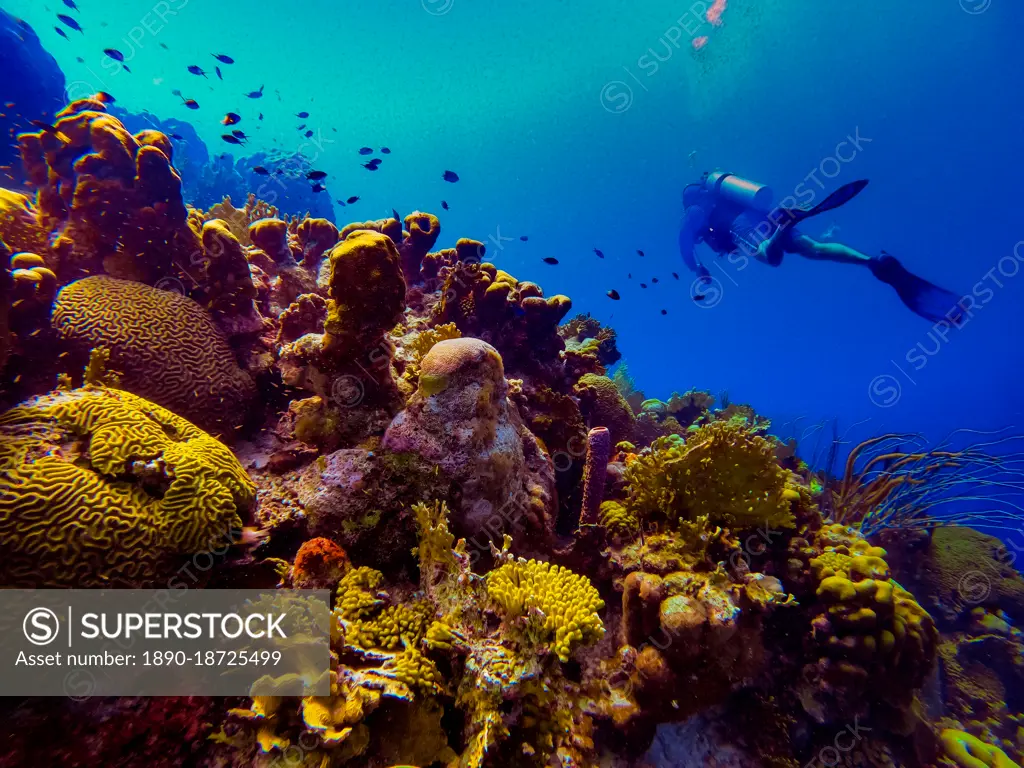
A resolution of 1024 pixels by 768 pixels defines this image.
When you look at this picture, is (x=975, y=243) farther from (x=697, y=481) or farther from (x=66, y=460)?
(x=66, y=460)

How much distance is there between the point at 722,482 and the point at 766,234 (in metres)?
11.5

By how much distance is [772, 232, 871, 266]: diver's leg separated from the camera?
11.5 meters

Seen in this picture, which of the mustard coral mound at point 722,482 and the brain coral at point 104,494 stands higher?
the mustard coral mound at point 722,482

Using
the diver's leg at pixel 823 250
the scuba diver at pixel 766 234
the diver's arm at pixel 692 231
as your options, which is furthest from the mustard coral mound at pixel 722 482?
the diver's arm at pixel 692 231

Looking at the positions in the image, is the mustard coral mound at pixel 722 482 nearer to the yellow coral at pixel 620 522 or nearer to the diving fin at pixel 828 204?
the yellow coral at pixel 620 522

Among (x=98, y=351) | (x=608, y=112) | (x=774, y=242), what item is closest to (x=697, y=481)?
(x=98, y=351)

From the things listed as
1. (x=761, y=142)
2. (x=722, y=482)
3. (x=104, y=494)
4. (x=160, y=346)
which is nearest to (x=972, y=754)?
(x=722, y=482)

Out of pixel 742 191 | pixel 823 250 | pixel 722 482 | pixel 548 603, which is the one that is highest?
pixel 742 191

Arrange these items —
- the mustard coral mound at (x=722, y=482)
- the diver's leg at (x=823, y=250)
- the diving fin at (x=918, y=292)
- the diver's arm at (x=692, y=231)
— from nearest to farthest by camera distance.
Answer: the mustard coral mound at (x=722, y=482)
the diving fin at (x=918, y=292)
the diver's leg at (x=823, y=250)
the diver's arm at (x=692, y=231)

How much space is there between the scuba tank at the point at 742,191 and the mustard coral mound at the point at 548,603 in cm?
1440

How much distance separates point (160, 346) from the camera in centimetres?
462

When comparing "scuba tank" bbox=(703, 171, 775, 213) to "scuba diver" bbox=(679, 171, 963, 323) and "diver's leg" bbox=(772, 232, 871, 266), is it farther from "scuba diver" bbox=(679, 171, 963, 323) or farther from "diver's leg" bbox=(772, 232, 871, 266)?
"diver's leg" bbox=(772, 232, 871, 266)

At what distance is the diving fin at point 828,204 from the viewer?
10102mm

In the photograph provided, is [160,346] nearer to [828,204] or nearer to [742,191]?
[828,204]
